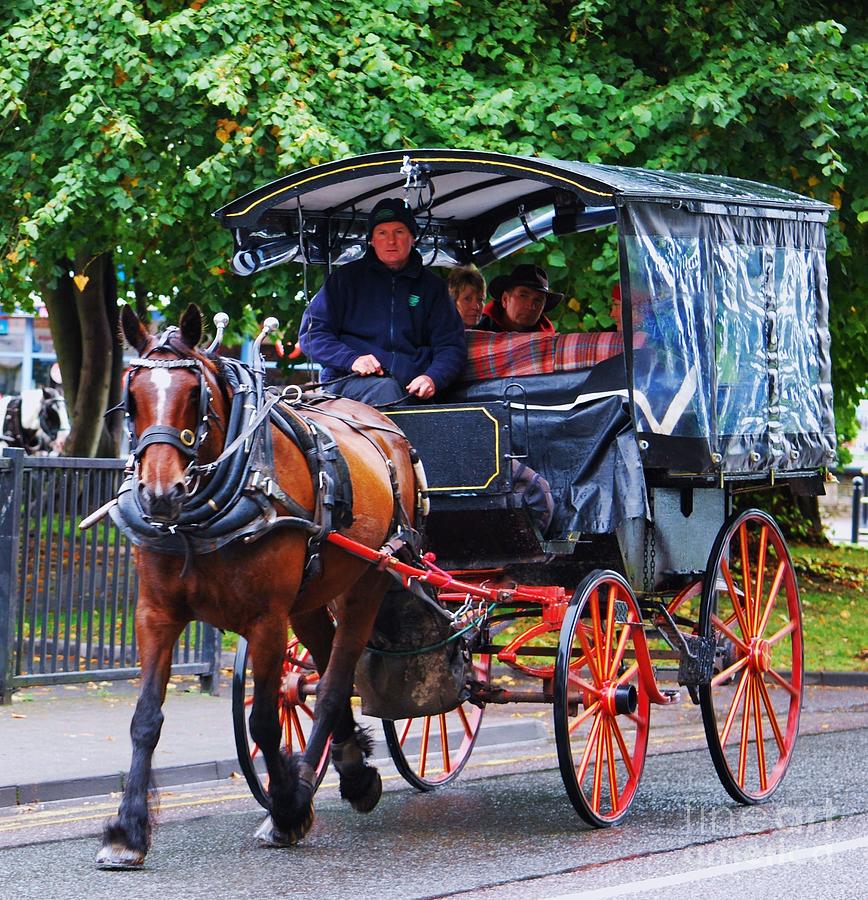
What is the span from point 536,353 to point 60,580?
158 inches

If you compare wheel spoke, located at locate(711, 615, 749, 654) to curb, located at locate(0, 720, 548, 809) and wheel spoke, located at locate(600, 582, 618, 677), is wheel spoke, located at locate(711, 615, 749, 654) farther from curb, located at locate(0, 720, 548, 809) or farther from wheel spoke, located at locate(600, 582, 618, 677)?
curb, located at locate(0, 720, 548, 809)

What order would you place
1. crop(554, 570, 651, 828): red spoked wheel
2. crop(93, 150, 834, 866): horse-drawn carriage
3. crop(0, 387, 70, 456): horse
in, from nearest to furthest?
1. crop(93, 150, 834, 866): horse-drawn carriage
2. crop(554, 570, 651, 828): red spoked wheel
3. crop(0, 387, 70, 456): horse

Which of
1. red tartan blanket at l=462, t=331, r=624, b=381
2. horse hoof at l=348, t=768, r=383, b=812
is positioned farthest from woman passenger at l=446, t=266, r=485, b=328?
horse hoof at l=348, t=768, r=383, b=812

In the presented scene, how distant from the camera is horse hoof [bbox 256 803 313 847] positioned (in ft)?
21.1

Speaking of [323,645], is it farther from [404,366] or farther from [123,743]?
[123,743]

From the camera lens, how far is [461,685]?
23.7ft

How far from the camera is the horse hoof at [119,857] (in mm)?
5906

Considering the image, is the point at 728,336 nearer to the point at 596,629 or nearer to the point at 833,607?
the point at 596,629

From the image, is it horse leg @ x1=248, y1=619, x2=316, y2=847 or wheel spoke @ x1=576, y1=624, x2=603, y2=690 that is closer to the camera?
horse leg @ x1=248, y1=619, x2=316, y2=847

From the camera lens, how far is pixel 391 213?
7.82 metres

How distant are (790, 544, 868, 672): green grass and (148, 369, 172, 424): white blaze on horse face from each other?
821 centimetres

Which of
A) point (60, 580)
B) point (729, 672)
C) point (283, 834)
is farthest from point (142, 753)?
point (60, 580)

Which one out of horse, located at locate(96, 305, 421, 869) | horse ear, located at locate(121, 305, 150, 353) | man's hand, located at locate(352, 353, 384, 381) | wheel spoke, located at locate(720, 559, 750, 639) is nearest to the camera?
horse, located at locate(96, 305, 421, 869)

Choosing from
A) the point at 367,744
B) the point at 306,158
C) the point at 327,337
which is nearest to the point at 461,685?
the point at 367,744
